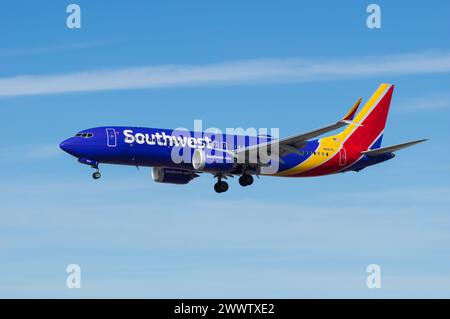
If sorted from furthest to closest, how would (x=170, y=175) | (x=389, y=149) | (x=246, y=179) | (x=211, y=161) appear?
(x=170, y=175), (x=389, y=149), (x=246, y=179), (x=211, y=161)

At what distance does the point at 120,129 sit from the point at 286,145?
11621 mm

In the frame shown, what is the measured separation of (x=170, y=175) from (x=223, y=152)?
6.43m

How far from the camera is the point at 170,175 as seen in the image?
246 ft

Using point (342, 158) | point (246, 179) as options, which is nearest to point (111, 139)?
point (246, 179)

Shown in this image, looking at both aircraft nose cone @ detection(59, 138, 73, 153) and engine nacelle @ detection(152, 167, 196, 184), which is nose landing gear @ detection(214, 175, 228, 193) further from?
aircraft nose cone @ detection(59, 138, 73, 153)

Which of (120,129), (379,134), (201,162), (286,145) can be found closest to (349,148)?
(379,134)

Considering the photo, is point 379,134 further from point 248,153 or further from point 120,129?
point 120,129

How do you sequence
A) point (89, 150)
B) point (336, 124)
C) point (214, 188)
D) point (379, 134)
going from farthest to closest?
point (379, 134) < point (214, 188) < point (89, 150) < point (336, 124)

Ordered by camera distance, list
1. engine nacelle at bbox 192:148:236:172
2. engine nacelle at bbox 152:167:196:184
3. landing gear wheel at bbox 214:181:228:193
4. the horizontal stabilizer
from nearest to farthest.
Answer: engine nacelle at bbox 192:148:236:172 → the horizontal stabilizer → landing gear wheel at bbox 214:181:228:193 → engine nacelle at bbox 152:167:196:184

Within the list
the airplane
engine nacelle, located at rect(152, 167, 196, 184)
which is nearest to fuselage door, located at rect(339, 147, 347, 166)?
the airplane

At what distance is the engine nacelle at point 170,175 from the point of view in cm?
7481

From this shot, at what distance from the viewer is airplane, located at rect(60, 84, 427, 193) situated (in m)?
68.0

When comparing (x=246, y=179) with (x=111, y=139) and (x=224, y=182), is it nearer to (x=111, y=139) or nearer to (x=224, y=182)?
(x=224, y=182)

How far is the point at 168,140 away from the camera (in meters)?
68.9
